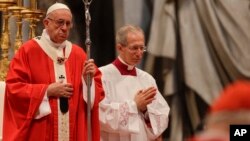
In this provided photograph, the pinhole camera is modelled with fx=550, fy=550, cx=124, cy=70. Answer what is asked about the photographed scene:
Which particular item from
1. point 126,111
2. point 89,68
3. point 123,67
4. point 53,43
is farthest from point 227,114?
point 123,67

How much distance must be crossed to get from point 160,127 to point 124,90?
408mm

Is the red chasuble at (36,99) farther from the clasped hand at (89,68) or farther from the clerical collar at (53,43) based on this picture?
the clasped hand at (89,68)

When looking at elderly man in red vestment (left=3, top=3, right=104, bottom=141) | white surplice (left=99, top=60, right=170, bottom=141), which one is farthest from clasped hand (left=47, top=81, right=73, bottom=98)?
white surplice (left=99, top=60, right=170, bottom=141)

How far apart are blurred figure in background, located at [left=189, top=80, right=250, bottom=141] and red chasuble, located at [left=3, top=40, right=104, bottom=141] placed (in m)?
3.11

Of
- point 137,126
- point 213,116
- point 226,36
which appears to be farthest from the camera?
point 226,36

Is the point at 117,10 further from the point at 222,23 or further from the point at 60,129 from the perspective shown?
the point at 60,129

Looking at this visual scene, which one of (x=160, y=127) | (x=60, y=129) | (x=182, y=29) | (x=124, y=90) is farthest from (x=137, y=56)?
(x=182, y=29)

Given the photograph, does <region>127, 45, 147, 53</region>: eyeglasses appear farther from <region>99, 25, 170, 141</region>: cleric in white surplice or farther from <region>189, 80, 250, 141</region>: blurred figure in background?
<region>189, 80, 250, 141</region>: blurred figure in background

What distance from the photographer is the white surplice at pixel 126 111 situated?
4148mm

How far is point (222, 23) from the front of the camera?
5719 mm

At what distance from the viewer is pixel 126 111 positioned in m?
4.13

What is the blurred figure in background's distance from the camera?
2.10ft

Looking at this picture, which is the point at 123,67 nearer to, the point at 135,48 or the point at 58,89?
the point at 135,48

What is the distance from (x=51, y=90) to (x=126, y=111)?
0.69 metres
